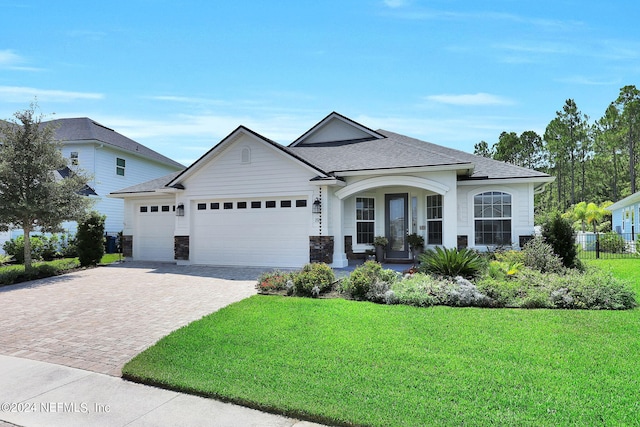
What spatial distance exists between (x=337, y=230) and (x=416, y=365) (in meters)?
9.30

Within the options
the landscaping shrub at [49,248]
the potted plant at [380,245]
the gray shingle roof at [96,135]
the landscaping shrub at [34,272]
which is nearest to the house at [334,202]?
the potted plant at [380,245]

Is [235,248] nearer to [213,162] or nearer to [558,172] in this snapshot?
[213,162]

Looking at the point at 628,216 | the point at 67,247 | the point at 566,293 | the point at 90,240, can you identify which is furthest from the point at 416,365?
the point at 628,216

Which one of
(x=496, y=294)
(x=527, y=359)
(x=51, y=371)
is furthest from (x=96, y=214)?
(x=527, y=359)

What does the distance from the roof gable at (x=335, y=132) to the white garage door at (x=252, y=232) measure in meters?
5.99

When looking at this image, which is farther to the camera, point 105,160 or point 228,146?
point 105,160

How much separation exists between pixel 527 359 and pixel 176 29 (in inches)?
411

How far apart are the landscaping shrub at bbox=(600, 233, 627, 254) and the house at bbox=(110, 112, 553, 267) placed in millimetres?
7871

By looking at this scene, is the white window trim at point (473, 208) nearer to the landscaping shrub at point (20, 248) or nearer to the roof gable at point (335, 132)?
the roof gable at point (335, 132)

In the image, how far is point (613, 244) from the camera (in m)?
18.8

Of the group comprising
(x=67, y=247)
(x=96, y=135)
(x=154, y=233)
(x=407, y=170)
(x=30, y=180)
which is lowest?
(x=67, y=247)

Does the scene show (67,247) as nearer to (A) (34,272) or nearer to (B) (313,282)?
(A) (34,272)

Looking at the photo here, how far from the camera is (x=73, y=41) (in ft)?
34.4

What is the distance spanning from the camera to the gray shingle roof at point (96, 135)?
2250 cm
